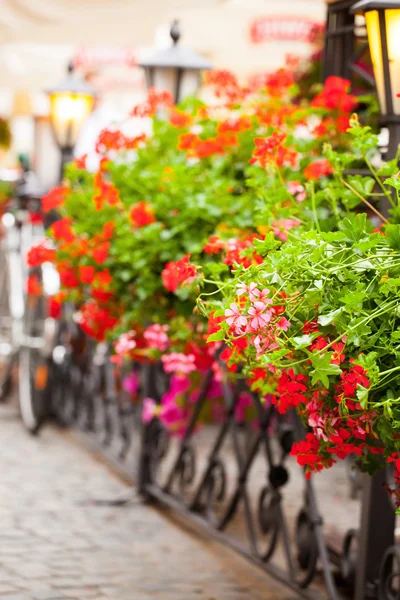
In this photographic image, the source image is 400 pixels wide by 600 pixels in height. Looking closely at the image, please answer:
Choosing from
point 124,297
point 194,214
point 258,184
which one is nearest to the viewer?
point 258,184

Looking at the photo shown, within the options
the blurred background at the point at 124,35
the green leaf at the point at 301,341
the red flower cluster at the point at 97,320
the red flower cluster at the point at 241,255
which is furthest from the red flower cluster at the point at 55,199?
the green leaf at the point at 301,341

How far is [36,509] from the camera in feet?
21.2

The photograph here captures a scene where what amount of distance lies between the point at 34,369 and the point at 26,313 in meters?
0.49

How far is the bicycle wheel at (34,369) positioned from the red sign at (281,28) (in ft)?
15.2

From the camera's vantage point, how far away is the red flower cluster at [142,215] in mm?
5391

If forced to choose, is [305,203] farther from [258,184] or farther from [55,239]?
[55,239]

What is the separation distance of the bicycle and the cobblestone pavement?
156 centimetres

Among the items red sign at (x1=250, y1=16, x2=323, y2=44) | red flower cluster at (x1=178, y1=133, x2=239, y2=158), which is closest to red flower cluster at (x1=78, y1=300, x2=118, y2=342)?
red flower cluster at (x1=178, y1=133, x2=239, y2=158)

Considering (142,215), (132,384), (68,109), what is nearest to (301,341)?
(142,215)

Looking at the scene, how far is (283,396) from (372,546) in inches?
59.8

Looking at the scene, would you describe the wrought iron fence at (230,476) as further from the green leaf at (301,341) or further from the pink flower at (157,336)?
the green leaf at (301,341)

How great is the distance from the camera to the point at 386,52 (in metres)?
3.77

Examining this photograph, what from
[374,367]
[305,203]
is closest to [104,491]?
[305,203]

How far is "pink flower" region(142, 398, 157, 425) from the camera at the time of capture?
6.57m
